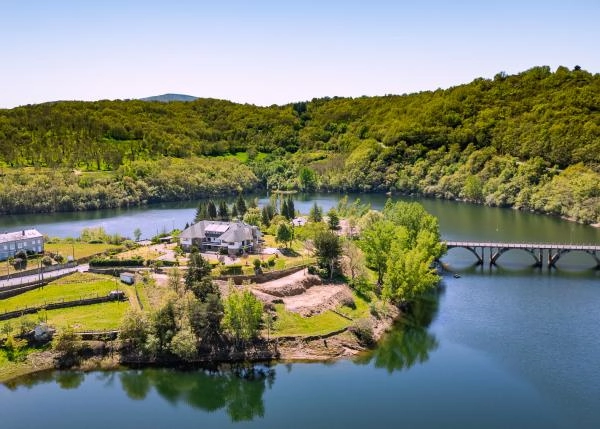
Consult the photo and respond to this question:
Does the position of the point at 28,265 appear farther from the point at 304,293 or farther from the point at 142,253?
the point at 304,293

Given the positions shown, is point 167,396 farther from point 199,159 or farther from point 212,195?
point 199,159

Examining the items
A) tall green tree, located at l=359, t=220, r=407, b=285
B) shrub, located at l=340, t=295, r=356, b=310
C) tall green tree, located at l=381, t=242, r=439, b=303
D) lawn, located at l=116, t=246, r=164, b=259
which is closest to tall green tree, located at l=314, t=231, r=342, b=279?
tall green tree, located at l=359, t=220, r=407, b=285

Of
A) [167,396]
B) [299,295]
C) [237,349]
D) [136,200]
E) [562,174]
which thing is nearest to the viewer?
[167,396]

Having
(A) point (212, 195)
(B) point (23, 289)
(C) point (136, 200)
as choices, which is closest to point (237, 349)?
(B) point (23, 289)

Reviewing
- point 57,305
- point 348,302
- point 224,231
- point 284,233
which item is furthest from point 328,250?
point 57,305

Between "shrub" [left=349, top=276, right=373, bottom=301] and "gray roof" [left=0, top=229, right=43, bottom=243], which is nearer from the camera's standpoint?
"shrub" [left=349, top=276, right=373, bottom=301]

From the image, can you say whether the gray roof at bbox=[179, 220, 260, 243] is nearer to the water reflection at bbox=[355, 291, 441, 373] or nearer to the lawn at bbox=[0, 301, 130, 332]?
the lawn at bbox=[0, 301, 130, 332]

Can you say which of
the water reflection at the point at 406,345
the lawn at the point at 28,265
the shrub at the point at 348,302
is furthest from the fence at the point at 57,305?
the water reflection at the point at 406,345
